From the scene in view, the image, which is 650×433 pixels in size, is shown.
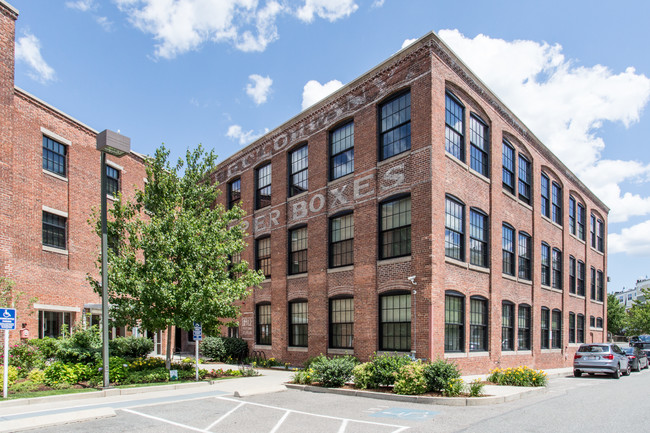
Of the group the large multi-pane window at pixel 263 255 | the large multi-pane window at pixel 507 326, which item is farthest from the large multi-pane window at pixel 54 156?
the large multi-pane window at pixel 507 326

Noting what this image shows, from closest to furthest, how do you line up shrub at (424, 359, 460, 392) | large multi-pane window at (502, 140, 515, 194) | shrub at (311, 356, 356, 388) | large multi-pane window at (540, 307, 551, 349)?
shrub at (424, 359, 460, 392)
shrub at (311, 356, 356, 388)
large multi-pane window at (502, 140, 515, 194)
large multi-pane window at (540, 307, 551, 349)

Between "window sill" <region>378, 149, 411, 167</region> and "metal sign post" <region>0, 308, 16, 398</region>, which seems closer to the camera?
"metal sign post" <region>0, 308, 16, 398</region>

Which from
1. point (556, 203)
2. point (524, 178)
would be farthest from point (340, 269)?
point (556, 203)

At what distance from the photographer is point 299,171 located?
24.2 metres

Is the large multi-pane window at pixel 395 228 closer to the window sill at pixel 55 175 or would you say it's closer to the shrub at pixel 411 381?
the shrub at pixel 411 381

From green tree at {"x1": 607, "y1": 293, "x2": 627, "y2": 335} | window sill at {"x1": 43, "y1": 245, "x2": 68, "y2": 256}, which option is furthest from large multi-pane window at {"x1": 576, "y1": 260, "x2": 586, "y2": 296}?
window sill at {"x1": 43, "y1": 245, "x2": 68, "y2": 256}

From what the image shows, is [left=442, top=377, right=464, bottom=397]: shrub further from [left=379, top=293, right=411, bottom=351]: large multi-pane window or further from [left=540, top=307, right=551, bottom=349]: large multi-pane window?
[left=540, top=307, right=551, bottom=349]: large multi-pane window

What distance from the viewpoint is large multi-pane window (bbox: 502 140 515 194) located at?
23.3 meters

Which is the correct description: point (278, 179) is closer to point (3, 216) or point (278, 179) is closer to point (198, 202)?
point (198, 202)

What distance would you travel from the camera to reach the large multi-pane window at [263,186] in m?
26.4

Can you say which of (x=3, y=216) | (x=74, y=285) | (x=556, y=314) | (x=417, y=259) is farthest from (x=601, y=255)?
(x=3, y=216)

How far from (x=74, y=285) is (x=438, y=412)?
19.5 m

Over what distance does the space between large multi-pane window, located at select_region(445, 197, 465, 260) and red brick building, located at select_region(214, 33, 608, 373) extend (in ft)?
0.24

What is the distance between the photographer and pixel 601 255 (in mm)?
37250
